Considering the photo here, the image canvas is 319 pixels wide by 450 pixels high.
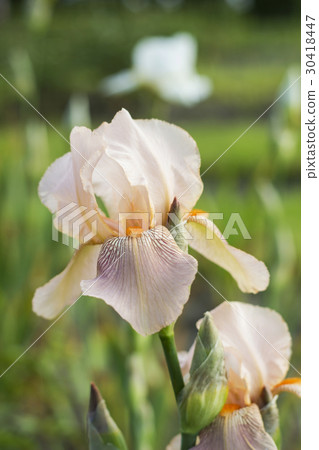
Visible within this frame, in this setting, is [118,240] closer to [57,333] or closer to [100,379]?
[100,379]

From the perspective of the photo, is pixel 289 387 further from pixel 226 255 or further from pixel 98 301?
pixel 98 301

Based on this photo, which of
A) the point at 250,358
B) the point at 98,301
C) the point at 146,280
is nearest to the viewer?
the point at 146,280

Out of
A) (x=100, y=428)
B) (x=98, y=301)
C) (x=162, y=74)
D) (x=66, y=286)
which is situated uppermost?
(x=162, y=74)

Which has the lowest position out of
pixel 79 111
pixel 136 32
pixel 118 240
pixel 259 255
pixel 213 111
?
pixel 259 255

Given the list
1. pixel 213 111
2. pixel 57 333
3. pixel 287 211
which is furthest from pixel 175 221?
pixel 213 111

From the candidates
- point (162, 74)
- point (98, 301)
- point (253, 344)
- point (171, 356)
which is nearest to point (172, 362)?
point (171, 356)

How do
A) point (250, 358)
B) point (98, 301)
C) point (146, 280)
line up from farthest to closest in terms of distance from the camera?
point (98, 301) < point (250, 358) < point (146, 280)

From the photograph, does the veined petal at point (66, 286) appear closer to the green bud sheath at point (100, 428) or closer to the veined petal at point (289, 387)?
the green bud sheath at point (100, 428)
